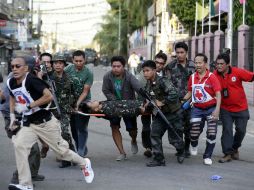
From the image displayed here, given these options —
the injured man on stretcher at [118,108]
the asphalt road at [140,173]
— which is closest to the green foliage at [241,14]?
the asphalt road at [140,173]

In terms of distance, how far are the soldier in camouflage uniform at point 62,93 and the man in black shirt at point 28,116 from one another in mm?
1559

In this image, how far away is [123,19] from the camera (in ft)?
273

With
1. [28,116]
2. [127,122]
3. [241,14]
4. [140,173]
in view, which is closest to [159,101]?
[127,122]

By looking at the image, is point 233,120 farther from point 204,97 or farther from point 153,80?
point 153,80

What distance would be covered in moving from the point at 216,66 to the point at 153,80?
1.06 meters

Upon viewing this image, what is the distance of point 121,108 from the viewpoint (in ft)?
29.0

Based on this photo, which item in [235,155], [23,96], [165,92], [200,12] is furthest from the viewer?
[200,12]

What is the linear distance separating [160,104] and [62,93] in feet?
4.76

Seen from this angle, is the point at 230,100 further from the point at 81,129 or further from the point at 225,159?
the point at 81,129

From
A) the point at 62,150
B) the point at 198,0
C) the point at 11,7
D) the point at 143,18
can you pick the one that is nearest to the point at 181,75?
the point at 62,150

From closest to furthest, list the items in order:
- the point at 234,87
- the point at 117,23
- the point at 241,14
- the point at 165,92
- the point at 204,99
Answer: the point at 165,92, the point at 204,99, the point at 234,87, the point at 241,14, the point at 117,23

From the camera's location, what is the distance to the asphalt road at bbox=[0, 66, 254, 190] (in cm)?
756

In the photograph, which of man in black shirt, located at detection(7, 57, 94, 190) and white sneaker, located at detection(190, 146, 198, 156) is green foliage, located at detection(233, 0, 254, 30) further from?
man in black shirt, located at detection(7, 57, 94, 190)

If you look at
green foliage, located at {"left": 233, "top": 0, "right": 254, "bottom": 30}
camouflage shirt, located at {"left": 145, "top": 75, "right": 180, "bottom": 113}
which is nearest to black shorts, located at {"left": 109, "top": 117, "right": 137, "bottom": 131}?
camouflage shirt, located at {"left": 145, "top": 75, "right": 180, "bottom": 113}
